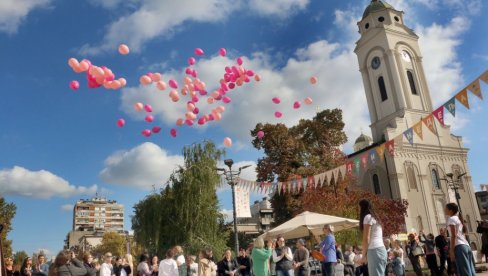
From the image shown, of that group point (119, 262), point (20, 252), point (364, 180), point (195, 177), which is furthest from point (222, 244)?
point (20, 252)

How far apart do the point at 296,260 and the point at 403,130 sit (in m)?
35.4

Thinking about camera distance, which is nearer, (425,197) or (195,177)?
(195,177)

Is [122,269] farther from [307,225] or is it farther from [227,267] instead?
[307,225]

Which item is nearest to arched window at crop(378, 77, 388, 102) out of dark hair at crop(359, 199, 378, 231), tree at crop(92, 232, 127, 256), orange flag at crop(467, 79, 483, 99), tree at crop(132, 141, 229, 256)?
tree at crop(132, 141, 229, 256)

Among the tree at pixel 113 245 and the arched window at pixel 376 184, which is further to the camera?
the tree at pixel 113 245

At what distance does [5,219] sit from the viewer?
3241cm

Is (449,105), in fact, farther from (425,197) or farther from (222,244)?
(425,197)

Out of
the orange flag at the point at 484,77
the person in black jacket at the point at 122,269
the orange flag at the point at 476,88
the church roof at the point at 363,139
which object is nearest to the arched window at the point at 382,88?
the church roof at the point at 363,139

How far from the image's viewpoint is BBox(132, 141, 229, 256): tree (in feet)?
77.8

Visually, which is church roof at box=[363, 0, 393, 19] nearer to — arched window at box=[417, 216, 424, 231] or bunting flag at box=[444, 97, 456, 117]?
arched window at box=[417, 216, 424, 231]

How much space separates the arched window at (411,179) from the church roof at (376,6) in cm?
2047

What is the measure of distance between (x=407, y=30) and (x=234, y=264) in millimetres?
44451

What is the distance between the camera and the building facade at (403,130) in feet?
126

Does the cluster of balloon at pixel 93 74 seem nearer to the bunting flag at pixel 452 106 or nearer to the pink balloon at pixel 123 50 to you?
the pink balloon at pixel 123 50
